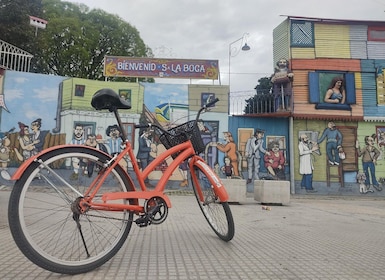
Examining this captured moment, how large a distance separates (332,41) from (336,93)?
2505mm

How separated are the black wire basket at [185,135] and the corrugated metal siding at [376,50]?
1511cm

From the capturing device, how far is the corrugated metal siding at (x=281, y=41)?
52.0ft

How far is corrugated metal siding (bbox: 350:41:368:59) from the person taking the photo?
1582cm

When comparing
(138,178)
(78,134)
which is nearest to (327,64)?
(78,134)

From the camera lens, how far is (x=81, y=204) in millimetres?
2824

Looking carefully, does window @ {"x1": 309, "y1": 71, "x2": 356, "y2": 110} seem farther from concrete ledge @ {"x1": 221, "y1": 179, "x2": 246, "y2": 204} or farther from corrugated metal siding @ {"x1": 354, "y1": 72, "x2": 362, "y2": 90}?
concrete ledge @ {"x1": 221, "y1": 179, "x2": 246, "y2": 204}

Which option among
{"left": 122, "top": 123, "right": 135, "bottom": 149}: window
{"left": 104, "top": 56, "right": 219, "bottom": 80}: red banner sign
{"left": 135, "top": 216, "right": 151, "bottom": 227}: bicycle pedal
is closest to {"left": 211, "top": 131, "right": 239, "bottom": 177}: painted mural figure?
{"left": 104, "top": 56, "right": 219, "bottom": 80}: red banner sign

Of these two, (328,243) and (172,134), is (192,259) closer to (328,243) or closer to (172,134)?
(172,134)

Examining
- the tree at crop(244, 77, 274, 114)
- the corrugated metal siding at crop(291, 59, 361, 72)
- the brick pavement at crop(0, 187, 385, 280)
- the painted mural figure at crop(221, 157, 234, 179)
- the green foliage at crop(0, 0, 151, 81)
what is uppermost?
the green foliage at crop(0, 0, 151, 81)

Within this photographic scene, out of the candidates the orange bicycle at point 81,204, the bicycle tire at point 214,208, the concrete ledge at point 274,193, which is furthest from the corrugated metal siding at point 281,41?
the orange bicycle at point 81,204

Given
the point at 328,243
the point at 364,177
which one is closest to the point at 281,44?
the point at 364,177

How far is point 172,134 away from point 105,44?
25993 mm

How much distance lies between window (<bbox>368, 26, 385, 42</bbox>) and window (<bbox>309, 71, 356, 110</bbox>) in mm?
2236

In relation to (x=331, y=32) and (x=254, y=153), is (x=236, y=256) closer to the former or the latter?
(x=254, y=153)
